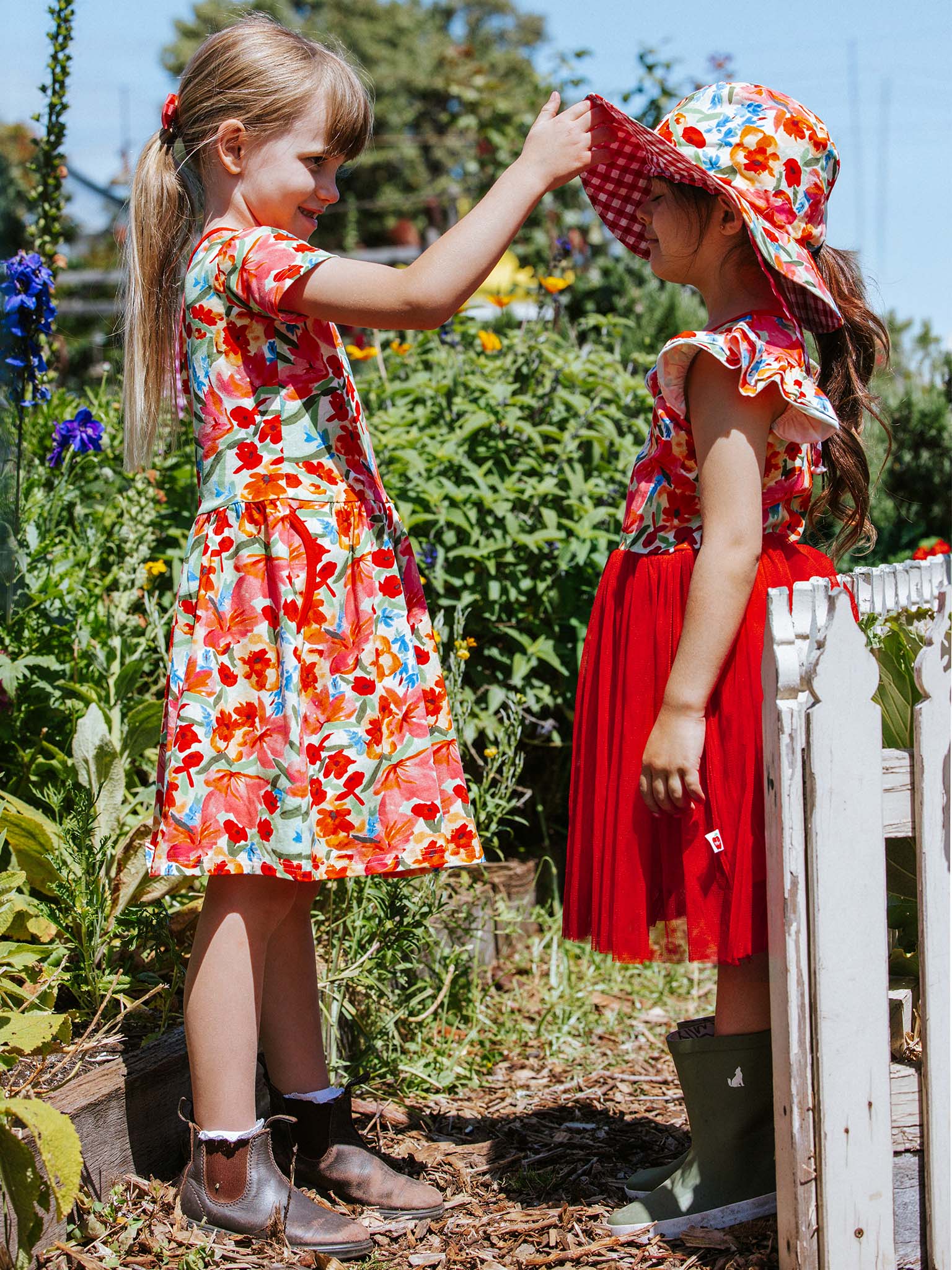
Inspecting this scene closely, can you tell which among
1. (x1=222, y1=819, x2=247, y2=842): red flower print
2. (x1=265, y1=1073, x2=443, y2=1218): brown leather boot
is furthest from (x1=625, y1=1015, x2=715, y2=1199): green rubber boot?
(x1=222, y1=819, x2=247, y2=842): red flower print

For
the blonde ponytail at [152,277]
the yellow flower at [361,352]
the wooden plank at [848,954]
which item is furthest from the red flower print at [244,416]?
the yellow flower at [361,352]

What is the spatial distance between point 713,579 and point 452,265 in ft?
1.85

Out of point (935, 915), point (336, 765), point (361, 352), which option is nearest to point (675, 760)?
point (935, 915)

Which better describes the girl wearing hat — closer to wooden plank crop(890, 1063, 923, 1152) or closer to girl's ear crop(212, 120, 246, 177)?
wooden plank crop(890, 1063, 923, 1152)

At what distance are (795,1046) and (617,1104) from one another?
3.37 feet

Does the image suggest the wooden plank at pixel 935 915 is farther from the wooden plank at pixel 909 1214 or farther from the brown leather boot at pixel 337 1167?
the brown leather boot at pixel 337 1167

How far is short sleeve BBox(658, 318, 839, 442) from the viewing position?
1616 mm

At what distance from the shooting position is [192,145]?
1.86 metres

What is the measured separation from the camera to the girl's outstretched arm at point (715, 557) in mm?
1635

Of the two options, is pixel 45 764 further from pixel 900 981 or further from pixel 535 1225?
pixel 900 981

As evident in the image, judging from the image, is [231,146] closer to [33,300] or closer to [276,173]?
[276,173]

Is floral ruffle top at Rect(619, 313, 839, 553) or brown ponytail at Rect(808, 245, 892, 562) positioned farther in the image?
brown ponytail at Rect(808, 245, 892, 562)

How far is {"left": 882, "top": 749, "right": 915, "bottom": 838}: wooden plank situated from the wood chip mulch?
0.68 metres

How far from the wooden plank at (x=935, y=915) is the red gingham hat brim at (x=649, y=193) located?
56 cm
